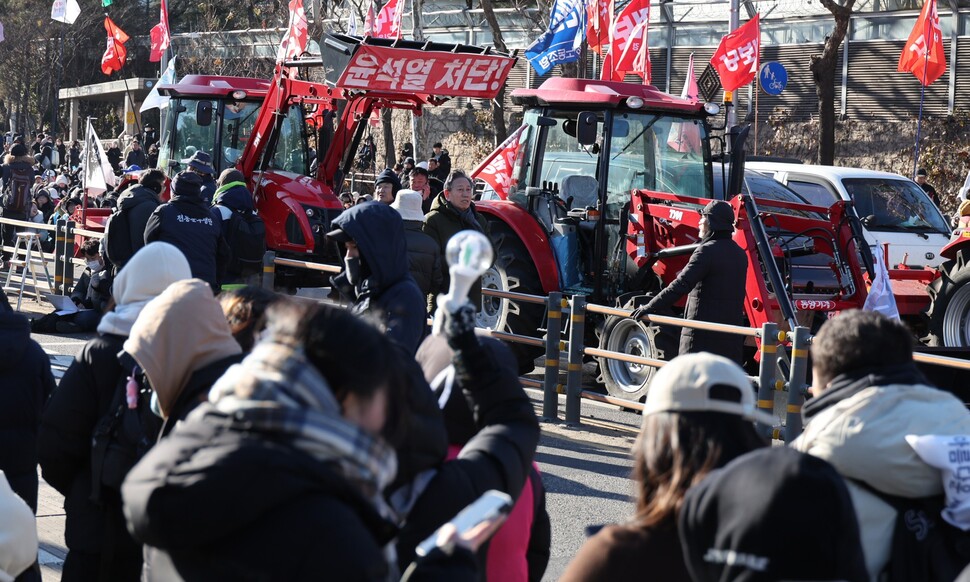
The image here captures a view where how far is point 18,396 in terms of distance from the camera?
4.30 metres

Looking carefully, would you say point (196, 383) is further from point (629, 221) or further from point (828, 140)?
point (828, 140)

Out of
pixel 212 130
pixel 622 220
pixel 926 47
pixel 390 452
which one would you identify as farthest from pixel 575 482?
pixel 926 47

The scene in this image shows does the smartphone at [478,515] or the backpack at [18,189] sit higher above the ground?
the backpack at [18,189]

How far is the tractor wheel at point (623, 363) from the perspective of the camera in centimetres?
1014

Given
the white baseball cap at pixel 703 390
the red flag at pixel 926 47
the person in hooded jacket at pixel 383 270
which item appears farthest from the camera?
the red flag at pixel 926 47

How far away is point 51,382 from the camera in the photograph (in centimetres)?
446

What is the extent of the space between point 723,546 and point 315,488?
2.51ft

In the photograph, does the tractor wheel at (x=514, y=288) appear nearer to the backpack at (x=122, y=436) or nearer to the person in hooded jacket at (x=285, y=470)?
the backpack at (x=122, y=436)

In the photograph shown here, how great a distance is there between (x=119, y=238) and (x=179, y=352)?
7062 millimetres

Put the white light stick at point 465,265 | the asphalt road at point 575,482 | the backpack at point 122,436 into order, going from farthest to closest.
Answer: the asphalt road at point 575,482
the backpack at point 122,436
the white light stick at point 465,265

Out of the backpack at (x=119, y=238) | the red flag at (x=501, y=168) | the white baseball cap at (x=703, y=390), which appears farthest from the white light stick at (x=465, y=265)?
the red flag at (x=501, y=168)

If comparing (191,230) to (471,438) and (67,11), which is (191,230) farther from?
(67,11)

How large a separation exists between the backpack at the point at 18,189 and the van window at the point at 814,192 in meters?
11.0

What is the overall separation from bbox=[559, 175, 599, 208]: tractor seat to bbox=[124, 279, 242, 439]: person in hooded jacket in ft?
26.6
